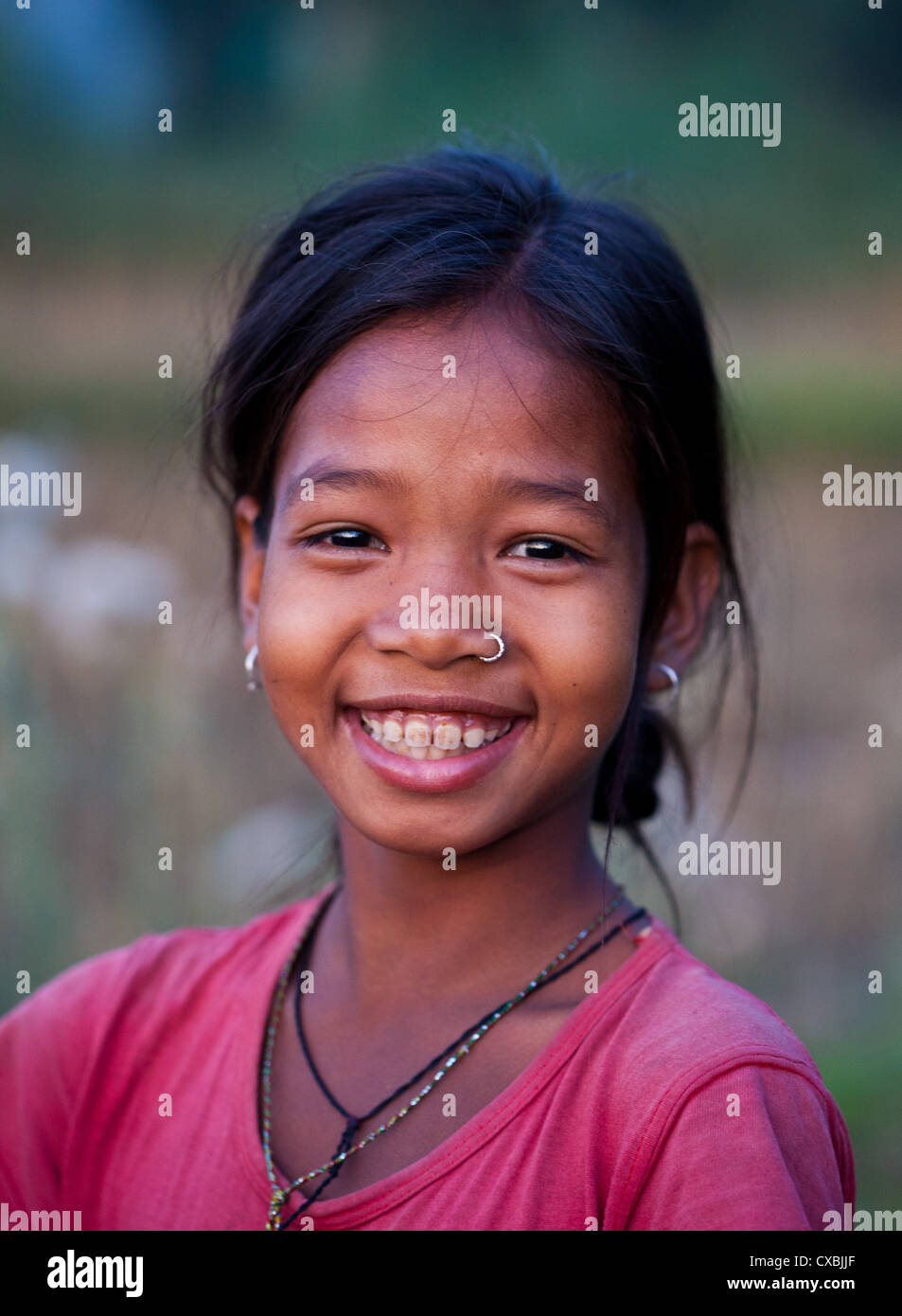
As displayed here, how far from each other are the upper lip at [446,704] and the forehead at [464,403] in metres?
0.22

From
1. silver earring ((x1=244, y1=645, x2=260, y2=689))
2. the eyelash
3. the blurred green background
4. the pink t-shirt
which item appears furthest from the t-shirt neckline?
the blurred green background

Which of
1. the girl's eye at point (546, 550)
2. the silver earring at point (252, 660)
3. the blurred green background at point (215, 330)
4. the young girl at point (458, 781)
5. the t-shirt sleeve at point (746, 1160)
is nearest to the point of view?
the t-shirt sleeve at point (746, 1160)

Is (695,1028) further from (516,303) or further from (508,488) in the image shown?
(516,303)

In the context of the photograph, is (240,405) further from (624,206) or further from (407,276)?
(624,206)

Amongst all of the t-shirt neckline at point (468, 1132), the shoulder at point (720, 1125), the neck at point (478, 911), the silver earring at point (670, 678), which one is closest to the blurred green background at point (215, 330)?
the silver earring at point (670, 678)

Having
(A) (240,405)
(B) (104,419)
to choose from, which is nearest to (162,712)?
(B) (104,419)

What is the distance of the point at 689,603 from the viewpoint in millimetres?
1579

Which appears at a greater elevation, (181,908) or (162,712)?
(162,712)

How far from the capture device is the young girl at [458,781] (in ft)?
4.11

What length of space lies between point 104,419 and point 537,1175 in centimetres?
313

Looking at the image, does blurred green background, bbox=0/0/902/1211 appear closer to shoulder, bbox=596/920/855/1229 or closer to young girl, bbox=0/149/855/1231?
young girl, bbox=0/149/855/1231

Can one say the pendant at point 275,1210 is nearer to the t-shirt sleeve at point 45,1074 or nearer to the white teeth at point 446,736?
the t-shirt sleeve at point 45,1074

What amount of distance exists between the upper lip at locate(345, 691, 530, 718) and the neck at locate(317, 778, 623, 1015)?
0.17 metres

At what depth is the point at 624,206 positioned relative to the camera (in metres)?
1.68
